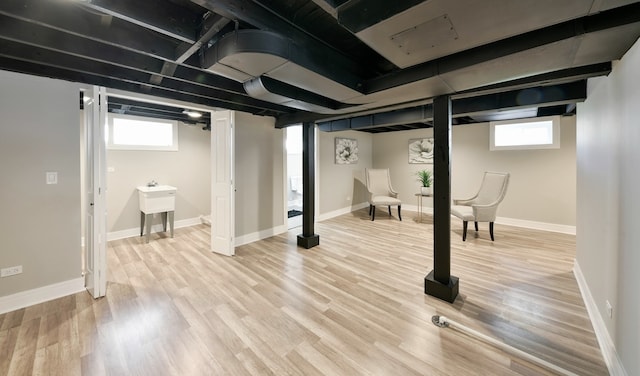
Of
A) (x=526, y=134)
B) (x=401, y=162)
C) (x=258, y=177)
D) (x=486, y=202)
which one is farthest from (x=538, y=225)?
(x=258, y=177)

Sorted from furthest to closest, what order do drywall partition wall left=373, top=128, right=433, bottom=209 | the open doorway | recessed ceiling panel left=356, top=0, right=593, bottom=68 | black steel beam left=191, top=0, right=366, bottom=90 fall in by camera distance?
the open doorway, drywall partition wall left=373, top=128, right=433, bottom=209, black steel beam left=191, top=0, right=366, bottom=90, recessed ceiling panel left=356, top=0, right=593, bottom=68

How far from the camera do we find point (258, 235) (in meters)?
4.36

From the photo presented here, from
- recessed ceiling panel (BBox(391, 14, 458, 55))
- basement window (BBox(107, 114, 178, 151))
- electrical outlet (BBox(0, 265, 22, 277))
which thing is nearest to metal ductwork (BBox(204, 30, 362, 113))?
recessed ceiling panel (BBox(391, 14, 458, 55))

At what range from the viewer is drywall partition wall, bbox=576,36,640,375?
4.42 ft

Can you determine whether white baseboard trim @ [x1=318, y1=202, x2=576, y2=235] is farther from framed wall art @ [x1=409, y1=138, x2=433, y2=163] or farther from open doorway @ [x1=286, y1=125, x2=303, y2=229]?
framed wall art @ [x1=409, y1=138, x2=433, y2=163]

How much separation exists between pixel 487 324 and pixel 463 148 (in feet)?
15.2

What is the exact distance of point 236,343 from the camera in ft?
6.06

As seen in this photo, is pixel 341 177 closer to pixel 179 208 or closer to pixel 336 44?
pixel 179 208

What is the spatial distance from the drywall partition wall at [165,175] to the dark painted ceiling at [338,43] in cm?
215

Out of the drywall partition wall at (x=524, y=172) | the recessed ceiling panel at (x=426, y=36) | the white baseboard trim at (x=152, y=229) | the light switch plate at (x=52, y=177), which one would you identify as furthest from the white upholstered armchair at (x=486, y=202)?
the light switch plate at (x=52, y=177)

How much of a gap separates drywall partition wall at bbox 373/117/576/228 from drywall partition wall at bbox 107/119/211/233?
17.1 ft

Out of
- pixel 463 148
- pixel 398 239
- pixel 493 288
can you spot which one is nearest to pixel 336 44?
pixel 493 288

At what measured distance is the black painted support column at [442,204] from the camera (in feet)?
7.79

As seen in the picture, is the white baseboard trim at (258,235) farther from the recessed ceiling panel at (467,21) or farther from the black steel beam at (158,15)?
the recessed ceiling panel at (467,21)
